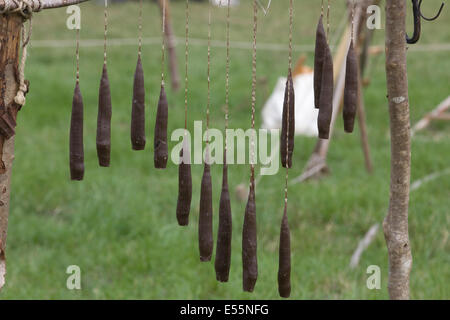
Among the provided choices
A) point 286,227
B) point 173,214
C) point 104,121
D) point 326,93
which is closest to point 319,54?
point 326,93

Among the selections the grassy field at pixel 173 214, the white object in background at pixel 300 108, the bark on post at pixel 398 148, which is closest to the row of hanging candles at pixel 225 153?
the bark on post at pixel 398 148

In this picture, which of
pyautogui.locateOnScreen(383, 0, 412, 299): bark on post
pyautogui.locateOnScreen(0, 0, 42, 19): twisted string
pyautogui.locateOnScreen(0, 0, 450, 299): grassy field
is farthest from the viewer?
pyautogui.locateOnScreen(0, 0, 450, 299): grassy field

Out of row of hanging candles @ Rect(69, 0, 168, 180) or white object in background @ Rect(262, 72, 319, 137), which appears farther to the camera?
white object in background @ Rect(262, 72, 319, 137)

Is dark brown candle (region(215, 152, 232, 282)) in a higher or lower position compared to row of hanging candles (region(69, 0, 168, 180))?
lower

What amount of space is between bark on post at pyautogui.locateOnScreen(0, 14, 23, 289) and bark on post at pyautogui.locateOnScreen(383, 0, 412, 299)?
4.46 ft

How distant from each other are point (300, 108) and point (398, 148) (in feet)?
19.2

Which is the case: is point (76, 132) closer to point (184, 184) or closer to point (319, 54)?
point (184, 184)

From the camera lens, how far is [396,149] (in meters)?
2.52

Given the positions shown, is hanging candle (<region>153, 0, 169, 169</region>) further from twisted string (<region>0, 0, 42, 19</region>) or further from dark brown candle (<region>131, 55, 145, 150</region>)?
twisted string (<region>0, 0, 42, 19</region>)

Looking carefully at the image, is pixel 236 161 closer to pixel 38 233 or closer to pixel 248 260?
pixel 38 233

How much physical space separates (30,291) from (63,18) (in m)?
12.1

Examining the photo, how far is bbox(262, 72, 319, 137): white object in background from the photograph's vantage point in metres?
7.98

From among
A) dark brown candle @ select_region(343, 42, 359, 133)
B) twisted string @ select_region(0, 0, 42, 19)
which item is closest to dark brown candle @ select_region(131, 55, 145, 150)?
twisted string @ select_region(0, 0, 42, 19)

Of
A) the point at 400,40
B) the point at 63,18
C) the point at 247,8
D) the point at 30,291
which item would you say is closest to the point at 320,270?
the point at 30,291
